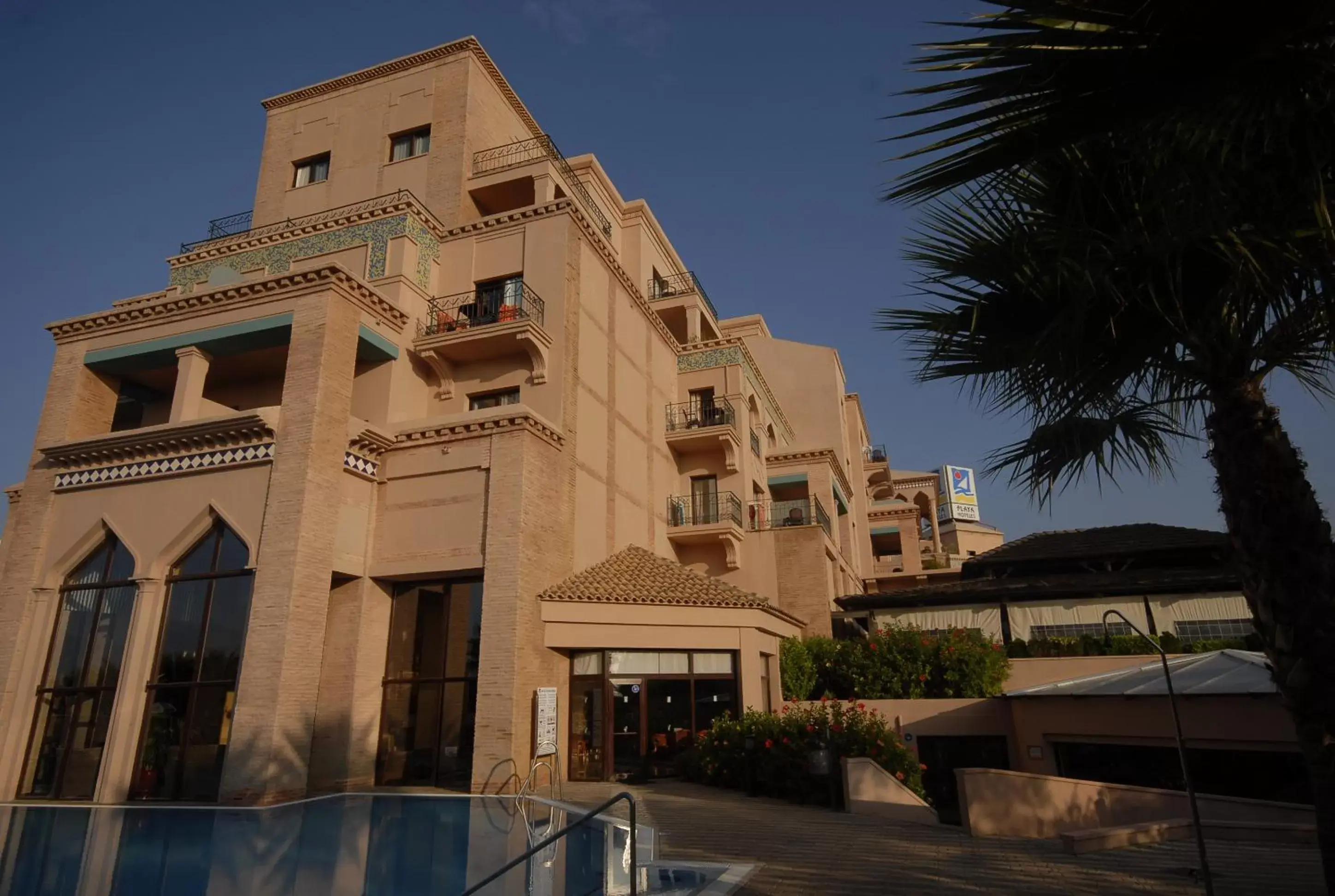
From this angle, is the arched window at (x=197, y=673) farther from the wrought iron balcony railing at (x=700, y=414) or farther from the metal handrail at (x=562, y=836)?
the wrought iron balcony railing at (x=700, y=414)

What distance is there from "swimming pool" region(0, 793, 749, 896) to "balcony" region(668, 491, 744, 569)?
11495mm

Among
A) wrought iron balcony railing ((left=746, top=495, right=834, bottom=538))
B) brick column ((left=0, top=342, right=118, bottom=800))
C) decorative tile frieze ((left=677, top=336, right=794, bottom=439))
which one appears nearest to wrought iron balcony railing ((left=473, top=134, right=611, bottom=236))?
decorative tile frieze ((left=677, top=336, right=794, bottom=439))

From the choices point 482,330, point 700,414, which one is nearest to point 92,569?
point 482,330

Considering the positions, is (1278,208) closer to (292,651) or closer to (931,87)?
(931,87)

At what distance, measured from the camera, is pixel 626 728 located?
57.1 ft

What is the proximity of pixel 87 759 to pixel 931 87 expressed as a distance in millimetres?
18908

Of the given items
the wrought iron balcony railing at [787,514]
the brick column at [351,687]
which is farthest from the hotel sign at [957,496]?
the brick column at [351,687]

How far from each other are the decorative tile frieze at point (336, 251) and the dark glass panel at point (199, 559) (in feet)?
23.6

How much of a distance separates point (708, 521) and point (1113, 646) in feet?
38.2

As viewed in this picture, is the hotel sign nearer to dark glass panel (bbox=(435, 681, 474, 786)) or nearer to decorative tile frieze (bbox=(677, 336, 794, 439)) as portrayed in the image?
decorative tile frieze (bbox=(677, 336, 794, 439))

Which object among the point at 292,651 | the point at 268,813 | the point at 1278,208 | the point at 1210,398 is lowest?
the point at 268,813

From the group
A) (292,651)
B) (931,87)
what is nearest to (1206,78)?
(931,87)

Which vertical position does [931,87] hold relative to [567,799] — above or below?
above

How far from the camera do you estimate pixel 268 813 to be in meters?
13.3
